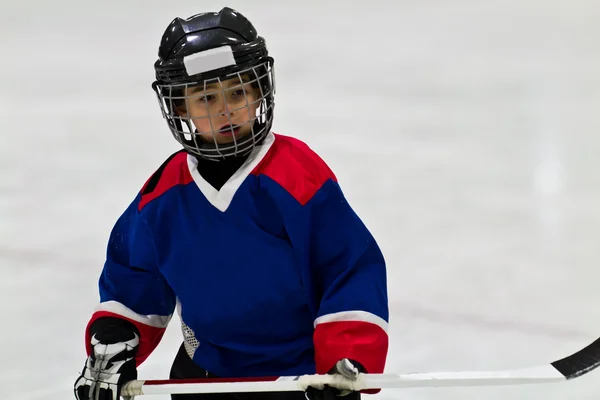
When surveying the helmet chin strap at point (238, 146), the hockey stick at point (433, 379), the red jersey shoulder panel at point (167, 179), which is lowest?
the hockey stick at point (433, 379)

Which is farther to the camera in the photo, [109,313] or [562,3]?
[562,3]

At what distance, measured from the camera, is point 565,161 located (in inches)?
104

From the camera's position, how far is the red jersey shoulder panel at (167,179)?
4.25ft

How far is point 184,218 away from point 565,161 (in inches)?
67.8

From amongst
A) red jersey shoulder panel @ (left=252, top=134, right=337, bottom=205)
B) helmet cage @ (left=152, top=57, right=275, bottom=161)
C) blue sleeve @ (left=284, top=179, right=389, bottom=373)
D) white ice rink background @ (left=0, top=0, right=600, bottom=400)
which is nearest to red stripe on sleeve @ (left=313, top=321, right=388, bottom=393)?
blue sleeve @ (left=284, top=179, right=389, bottom=373)

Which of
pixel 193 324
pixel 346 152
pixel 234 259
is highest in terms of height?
pixel 234 259

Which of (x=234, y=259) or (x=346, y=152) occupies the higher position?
(x=234, y=259)

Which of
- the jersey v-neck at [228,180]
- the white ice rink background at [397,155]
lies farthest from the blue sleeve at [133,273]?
the white ice rink background at [397,155]

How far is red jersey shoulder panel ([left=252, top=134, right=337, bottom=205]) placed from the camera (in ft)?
3.99

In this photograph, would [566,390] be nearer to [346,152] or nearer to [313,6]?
[346,152]

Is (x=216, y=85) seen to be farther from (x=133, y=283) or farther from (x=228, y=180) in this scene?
(x=133, y=283)

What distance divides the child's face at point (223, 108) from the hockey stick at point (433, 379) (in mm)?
358

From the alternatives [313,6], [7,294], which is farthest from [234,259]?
[313,6]

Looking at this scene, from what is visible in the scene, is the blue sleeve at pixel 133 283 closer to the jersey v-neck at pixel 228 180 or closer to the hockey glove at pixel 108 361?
the hockey glove at pixel 108 361
